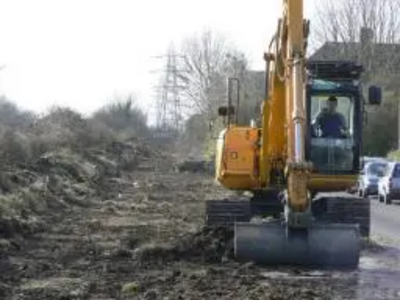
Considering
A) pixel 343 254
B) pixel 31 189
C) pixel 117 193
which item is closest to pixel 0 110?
pixel 117 193

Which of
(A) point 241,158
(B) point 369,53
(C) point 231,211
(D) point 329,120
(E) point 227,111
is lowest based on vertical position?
(C) point 231,211

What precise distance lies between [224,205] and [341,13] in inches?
2634

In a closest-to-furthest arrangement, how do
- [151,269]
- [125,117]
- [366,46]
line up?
[151,269] < [366,46] < [125,117]

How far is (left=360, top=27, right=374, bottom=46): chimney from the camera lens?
3132 inches

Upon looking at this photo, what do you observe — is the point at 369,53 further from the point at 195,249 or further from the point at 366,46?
the point at 195,249

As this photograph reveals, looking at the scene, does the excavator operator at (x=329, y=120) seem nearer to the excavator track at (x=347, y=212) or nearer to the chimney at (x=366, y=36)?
the excavator track at (x=347, y=212)

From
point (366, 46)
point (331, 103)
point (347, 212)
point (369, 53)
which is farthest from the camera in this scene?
point (366, 46)

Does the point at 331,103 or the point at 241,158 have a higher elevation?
the point at 331,103

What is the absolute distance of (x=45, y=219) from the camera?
22.4 meters

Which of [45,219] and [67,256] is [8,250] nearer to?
[67,256]

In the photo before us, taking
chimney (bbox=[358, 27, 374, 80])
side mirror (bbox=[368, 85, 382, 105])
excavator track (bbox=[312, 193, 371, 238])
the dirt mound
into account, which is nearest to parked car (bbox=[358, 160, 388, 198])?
excavator track (bbox=[312, 193, 371, 238])

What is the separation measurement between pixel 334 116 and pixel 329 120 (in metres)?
0.12

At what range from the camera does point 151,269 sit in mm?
14805

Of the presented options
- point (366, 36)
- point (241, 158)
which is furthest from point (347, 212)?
point (366, 36)
